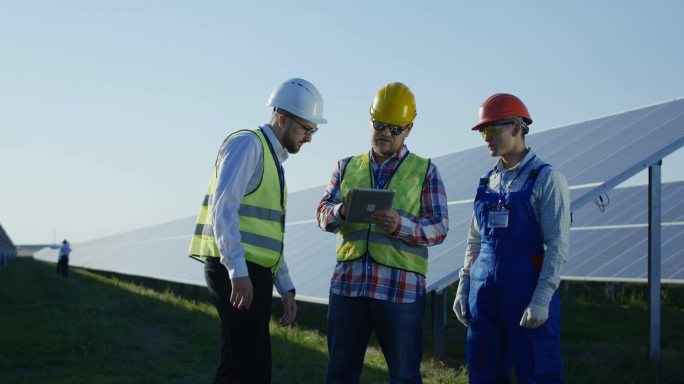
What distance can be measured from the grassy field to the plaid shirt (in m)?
3.04

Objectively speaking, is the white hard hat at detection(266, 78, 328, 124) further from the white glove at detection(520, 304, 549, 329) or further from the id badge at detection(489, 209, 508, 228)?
the white glove at detection(520, 304, 549, 329)

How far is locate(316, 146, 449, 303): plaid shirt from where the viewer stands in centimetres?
392

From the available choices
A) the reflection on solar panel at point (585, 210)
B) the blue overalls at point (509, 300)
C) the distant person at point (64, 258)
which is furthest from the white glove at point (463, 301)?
the distant person at point (64, 258)

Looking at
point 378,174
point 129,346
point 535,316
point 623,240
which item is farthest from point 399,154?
point 623,240

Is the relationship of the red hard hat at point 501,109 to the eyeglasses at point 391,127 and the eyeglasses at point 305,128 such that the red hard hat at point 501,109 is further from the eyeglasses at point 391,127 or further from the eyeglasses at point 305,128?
the eyeglasses at point 305,128

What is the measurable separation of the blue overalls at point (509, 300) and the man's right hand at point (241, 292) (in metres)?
1.11

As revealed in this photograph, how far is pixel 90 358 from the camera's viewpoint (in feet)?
29.2

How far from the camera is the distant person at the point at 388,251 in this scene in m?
3.90

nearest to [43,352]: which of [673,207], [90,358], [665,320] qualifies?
[90,358]

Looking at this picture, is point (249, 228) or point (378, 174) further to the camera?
point (378, 174)

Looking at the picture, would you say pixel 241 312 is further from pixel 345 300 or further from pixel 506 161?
pixel 506 161

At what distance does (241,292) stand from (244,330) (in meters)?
0.20

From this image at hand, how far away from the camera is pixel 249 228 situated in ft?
12.2

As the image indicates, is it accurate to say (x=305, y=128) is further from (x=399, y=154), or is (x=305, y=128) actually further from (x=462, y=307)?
(x=462, y=307)
